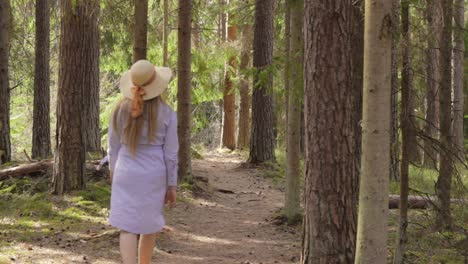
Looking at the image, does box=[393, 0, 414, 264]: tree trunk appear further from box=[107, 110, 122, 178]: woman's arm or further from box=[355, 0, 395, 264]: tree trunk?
box=[107, 110, 122, 178]: woman's arm

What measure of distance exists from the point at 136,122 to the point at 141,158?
295mm

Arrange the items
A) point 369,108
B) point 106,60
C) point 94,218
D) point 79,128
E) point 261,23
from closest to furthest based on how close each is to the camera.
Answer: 1. point 369,108
2. point 94,218
3. point 79,128
4. point 261,23
5. point 106,60

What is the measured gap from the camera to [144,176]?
4.71 metres

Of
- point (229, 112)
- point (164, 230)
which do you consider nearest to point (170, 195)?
point (164, 230)

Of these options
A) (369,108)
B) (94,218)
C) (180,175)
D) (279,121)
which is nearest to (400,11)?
(369,108)

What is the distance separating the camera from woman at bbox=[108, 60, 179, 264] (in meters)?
4.71

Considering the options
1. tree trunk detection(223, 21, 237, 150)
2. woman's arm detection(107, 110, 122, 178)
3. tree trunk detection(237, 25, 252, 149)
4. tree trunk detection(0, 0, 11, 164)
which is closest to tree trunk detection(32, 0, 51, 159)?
tree trunk detection(0, 0, 11, 164)

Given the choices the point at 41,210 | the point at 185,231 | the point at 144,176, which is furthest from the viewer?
the point at 185,231

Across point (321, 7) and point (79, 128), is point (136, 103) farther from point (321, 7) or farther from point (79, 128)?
point (79, 128)

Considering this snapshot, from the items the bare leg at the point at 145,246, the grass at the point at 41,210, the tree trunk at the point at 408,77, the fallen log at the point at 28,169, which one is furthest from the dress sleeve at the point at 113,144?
the fallen log at the point at 28,169

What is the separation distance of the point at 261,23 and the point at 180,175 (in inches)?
236

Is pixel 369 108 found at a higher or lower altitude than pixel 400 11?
lower

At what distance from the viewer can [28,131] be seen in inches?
1105

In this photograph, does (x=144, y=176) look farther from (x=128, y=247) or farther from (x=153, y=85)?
(x=153, y=85)
